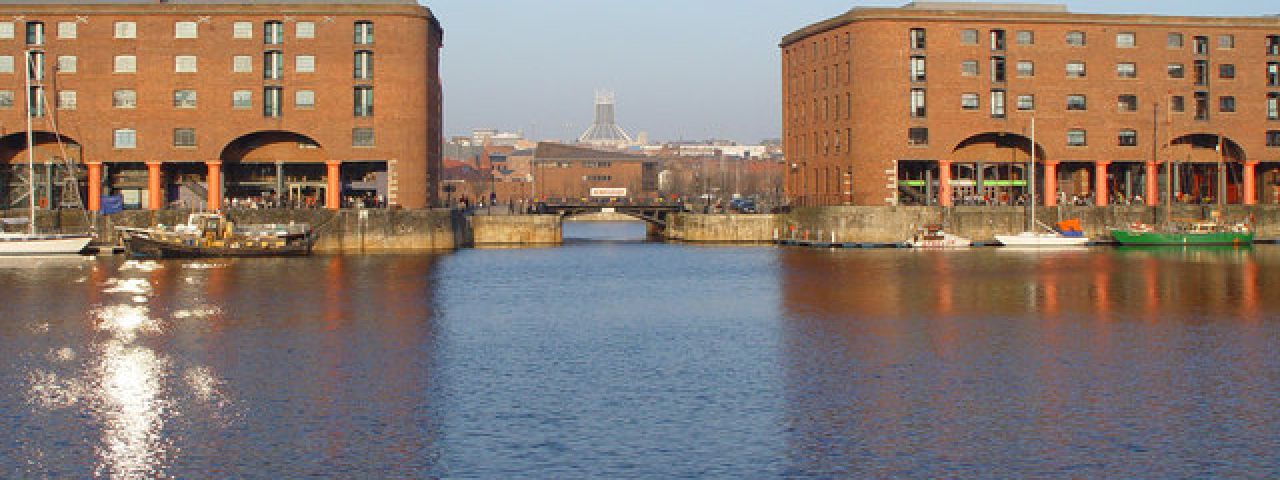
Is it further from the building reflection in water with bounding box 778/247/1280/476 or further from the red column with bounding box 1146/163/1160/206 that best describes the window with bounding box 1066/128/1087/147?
the building reflection in water with bounding box 778/247/1280/476

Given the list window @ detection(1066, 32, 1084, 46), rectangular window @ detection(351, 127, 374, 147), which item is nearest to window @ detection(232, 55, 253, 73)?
rectangular window @ detection(351, 127, 374, 147)

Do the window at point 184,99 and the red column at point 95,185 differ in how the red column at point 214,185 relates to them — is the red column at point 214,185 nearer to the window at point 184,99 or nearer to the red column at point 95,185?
the window at point 184,99

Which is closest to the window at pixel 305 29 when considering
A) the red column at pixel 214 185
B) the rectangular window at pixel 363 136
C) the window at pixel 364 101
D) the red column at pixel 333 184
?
the window at pixel 364 101

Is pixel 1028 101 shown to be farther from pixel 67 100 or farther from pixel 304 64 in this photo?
pixel 67 100

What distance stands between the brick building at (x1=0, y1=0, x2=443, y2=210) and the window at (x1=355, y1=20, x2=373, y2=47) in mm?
81

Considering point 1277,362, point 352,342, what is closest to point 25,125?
point 352,342

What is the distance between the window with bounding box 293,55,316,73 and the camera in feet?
392

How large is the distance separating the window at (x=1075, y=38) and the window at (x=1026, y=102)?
5.85 metres

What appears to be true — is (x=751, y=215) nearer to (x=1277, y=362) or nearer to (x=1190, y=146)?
(x=1190, y=146)

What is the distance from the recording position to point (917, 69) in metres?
129

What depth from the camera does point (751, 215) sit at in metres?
145

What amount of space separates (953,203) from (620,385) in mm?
95822

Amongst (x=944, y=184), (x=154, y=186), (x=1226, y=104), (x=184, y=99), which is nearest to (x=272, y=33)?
(x=184, y=99)

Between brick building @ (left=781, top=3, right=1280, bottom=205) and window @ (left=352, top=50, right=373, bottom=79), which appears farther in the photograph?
brick building @ (left=781, top=3, right=1280, bottom=205)
